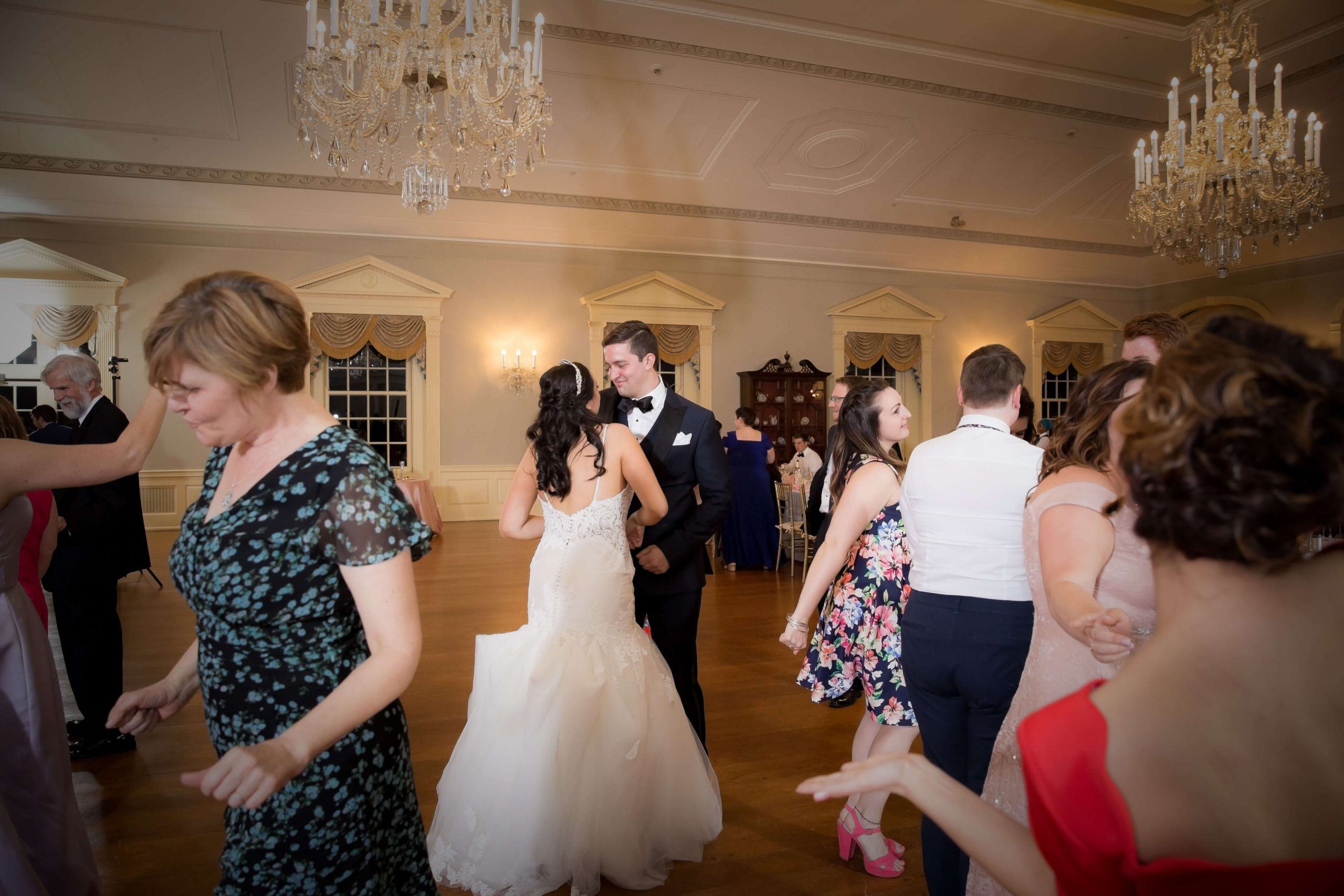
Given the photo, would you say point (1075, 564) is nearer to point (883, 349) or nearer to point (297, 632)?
point (297, 632)

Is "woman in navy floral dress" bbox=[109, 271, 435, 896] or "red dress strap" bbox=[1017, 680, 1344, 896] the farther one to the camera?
"woman in navy floral dress" bbox=[109, 271, 435, 896]

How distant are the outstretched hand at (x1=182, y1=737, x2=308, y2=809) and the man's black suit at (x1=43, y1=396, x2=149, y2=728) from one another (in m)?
3.11

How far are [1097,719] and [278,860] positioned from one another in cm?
128

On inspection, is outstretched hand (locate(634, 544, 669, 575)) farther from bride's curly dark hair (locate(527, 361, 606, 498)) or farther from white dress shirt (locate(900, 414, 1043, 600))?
white dress shirt (locate(900, 414, 1043, 600))

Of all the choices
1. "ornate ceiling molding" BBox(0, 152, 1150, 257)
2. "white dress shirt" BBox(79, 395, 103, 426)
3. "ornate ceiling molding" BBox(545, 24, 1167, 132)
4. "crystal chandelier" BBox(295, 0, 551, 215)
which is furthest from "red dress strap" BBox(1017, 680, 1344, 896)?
"ornate ceiling molding" BBox(0, 152, 1150, 257)

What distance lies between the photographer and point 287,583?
1.34 metres

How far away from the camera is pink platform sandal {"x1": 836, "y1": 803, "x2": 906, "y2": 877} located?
2.65 metres

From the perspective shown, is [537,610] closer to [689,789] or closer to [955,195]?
[689,789]

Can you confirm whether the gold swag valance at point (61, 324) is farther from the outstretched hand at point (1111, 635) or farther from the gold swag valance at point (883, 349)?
the outstretched hand at point (1111, 635)

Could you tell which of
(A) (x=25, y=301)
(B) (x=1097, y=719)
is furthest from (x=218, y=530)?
(A) (x=25, y=301)

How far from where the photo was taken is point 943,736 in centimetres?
214

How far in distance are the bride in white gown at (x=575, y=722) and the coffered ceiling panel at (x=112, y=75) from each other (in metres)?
7.55

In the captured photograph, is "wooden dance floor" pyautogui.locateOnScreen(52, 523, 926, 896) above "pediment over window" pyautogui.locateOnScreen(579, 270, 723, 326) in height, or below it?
below

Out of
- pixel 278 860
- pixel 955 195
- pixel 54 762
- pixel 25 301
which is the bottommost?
pixel 54 762
